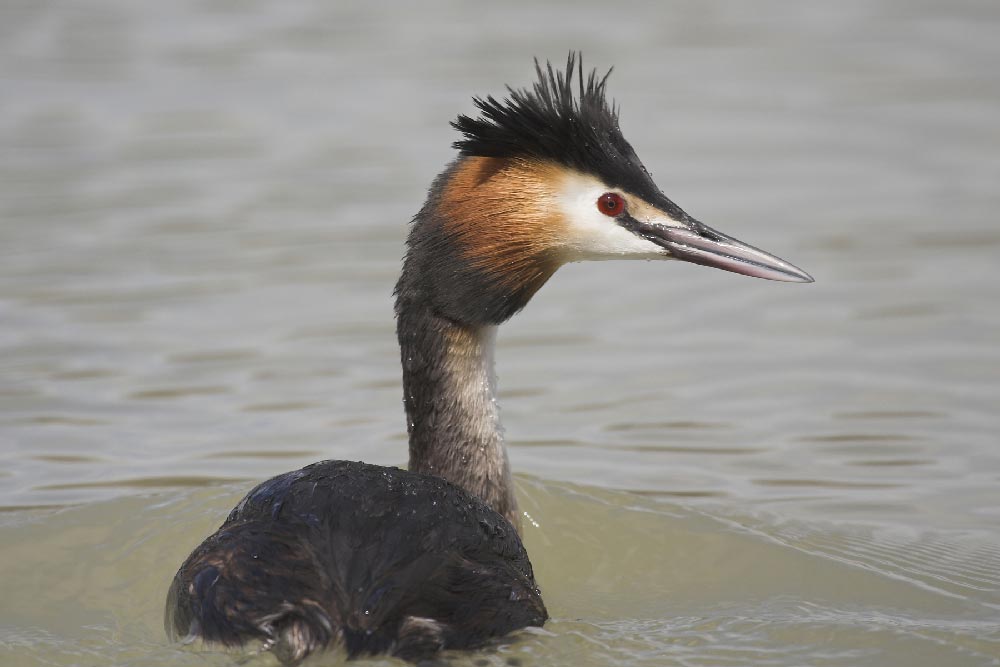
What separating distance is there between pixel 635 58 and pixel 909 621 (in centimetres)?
819

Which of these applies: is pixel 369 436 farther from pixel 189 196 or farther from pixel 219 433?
pixel 189 196

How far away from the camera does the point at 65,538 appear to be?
6809mm

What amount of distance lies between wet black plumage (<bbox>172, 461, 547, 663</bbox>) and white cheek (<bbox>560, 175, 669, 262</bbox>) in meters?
1.07

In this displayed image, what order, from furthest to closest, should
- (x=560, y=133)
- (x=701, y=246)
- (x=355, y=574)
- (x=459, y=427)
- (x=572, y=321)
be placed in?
(x=572, y=321) < (x=459, y=427) < (x=701, y=246) < (x=560, y=133) < (x=355, y=574)

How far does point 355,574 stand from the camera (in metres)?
5.01

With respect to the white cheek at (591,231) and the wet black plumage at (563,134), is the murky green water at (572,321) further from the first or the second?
the wet black plumage at (563,134)

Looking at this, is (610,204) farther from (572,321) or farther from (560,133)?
(572,321)

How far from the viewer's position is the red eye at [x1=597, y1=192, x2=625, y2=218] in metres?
6.07

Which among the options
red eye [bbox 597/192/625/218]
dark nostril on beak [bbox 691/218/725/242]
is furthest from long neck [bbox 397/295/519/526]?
dark nostril on beak [bbox 691/218/725/242]

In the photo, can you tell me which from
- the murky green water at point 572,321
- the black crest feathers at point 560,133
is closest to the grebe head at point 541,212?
the black crest feathers at point 560,133

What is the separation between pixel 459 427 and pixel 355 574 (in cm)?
137

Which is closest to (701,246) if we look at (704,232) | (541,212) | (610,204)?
(704,232)

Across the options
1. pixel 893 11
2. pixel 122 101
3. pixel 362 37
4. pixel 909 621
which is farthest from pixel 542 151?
pixel 893 11

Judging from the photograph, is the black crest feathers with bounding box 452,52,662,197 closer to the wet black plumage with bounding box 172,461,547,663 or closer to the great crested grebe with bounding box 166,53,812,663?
the great crested grebe with bounding box 166,53,812,663
